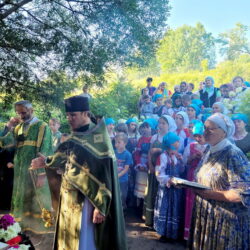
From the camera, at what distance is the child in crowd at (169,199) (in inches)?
163

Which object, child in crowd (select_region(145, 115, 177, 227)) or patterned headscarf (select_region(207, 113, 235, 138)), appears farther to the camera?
child in crowd (select_region(145, 115, 177, 227))

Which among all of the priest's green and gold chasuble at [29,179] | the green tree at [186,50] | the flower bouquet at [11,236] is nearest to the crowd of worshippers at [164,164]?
the priest's green and gold chasuble at [29,179]

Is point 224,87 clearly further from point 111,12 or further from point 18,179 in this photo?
point 18,179

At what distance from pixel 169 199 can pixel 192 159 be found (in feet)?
2.41

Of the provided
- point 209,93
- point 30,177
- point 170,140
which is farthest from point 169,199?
point 209,93

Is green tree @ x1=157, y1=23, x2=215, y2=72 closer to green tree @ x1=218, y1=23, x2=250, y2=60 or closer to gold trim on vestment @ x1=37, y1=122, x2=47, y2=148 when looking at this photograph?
green tree @ x1=218, y1=23, x2=250, y2=60

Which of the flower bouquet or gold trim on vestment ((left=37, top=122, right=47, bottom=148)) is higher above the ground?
gold trim on vestment ((left=37, top=122, right=47, bottom=148))

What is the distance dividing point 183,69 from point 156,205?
139 feet

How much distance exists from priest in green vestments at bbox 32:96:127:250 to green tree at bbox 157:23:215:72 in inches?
1566

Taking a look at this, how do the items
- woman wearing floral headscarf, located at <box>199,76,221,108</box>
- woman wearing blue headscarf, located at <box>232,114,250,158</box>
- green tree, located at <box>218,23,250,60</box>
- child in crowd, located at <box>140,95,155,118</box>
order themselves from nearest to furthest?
woman wearing blue headscarf, located at <box>232,114,250,158</box>, woman wearing floral headscarf, located at <box>199,76,221,108</box>, child in crowd, located at <box>140,95,155,118</box>, green tree, located at <box>218,23,250,60</box>

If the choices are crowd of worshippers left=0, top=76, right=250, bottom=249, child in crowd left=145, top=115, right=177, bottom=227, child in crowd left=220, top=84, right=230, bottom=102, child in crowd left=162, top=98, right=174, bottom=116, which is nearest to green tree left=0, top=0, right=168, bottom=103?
crowd of worshippers left=0, top=76, right=250, bottom=249

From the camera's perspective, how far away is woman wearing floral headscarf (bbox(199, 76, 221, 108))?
28.4ft

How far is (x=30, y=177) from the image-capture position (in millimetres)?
4480

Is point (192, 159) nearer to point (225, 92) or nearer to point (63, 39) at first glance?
point (63, 39)
